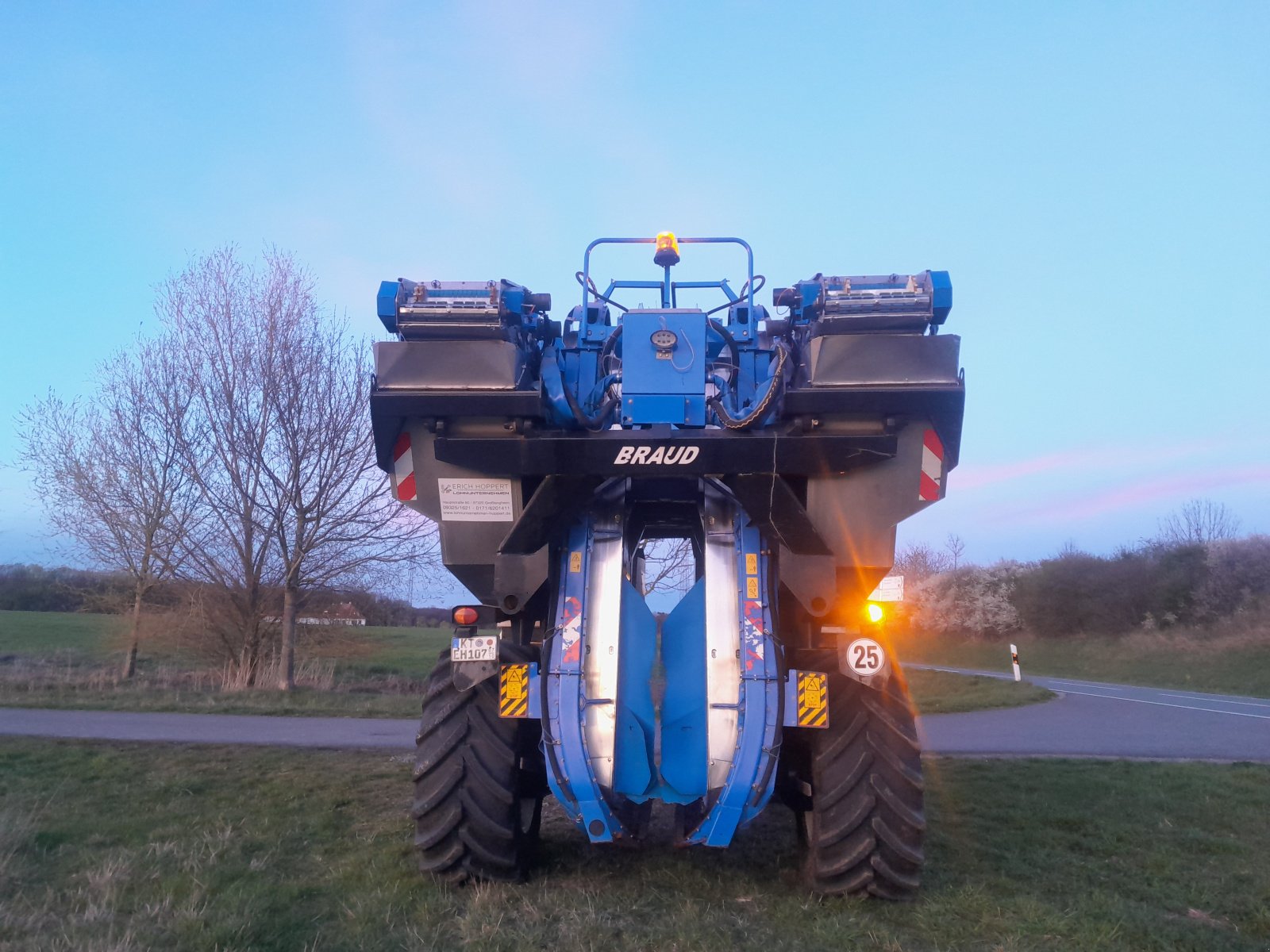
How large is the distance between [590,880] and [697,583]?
1737 millimetres

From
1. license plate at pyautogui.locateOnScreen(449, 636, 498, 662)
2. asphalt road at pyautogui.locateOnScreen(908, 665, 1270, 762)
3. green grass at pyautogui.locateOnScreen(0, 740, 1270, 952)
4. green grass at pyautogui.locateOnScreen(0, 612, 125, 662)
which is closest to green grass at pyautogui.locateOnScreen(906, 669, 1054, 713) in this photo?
asphalt road at pyautogui.locateOnScreen(908, 665, 1270, 762)

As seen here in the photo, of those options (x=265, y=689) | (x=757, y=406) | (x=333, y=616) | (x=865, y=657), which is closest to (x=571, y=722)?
(x=865, y=657)

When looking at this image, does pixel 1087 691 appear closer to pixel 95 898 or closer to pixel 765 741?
pixel 765 741

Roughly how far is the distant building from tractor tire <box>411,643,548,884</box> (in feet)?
51.3

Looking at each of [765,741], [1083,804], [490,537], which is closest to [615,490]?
[490,537]

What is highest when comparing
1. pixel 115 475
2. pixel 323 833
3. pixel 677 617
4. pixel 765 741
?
pixel 115 475

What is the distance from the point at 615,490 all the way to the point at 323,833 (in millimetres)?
3326

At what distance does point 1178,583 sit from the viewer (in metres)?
34.6

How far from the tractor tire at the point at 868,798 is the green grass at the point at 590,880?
0.16 m

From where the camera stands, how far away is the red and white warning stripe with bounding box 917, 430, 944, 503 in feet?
14.9

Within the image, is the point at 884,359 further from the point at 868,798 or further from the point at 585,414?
the point at 868,798

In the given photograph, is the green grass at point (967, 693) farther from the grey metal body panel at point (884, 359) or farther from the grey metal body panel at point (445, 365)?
the grey metal body panel at point (445, 365)

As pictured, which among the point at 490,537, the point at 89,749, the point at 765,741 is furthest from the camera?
the point at 89,749

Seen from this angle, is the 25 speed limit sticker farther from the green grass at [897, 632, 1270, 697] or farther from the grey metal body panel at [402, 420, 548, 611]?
the green grass at [897, 632, 1270, 697]
